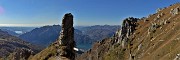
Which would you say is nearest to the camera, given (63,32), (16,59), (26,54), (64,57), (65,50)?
(64,57)

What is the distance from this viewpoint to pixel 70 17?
2328 inches

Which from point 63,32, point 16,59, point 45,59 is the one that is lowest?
point 16,59

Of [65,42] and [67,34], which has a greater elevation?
[67,34]

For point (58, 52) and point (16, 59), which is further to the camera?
point (16, 59)

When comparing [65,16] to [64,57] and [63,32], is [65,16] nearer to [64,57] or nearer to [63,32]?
[63,32]

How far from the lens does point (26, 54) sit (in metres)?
124

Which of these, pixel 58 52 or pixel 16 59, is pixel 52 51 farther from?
pixel 16 59

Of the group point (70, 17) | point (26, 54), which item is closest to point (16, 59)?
point (26, 54)

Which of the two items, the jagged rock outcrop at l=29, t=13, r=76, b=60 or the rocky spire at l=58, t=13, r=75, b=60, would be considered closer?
the jagged rock outcrop at l=29, t=13, r=76, b=60

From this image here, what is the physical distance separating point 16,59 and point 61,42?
7838 centimetres

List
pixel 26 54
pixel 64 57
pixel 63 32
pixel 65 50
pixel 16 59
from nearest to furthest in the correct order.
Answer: pixel 64 57
pixel 65 50
pixel 63 32
pixel 26 54
pixel 16 59

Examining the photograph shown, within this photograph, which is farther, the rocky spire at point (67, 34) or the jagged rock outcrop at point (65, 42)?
the rocky spire at point (67, 34)

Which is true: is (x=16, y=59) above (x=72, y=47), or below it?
below

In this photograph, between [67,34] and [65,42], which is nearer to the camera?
[65,42]
